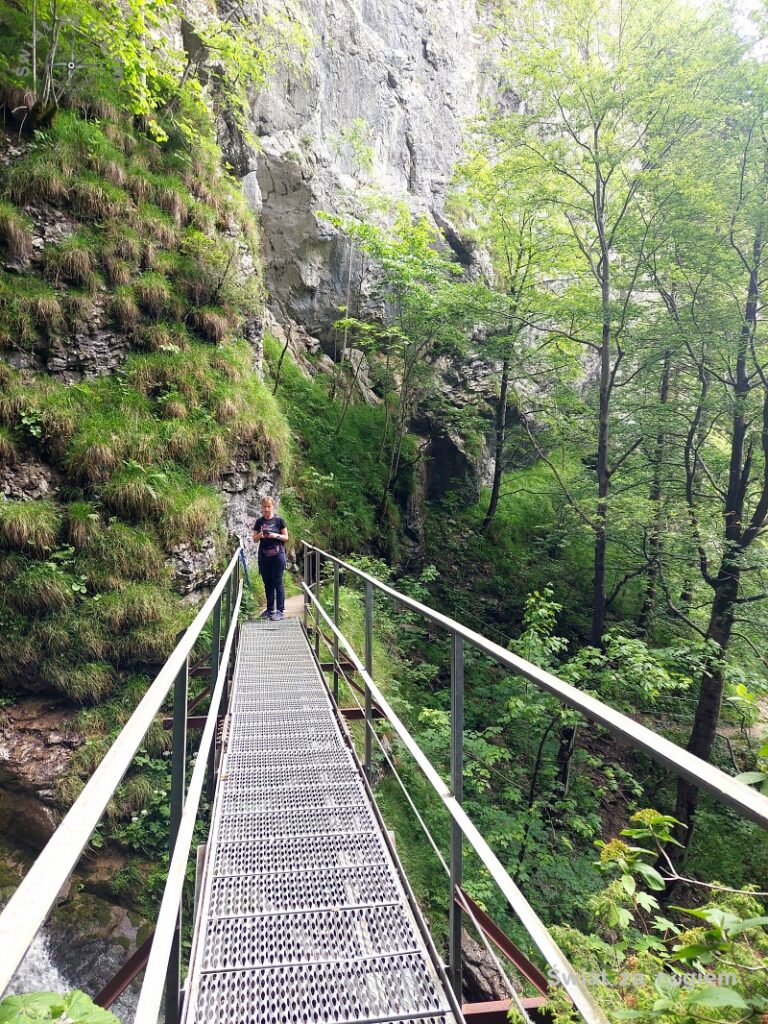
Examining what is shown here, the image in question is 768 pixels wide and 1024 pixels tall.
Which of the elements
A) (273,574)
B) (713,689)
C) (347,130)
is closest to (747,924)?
(273,574)

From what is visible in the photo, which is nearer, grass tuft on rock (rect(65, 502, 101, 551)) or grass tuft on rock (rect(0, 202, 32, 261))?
grass tuft on rock (rect(65, 502, 101, 551))

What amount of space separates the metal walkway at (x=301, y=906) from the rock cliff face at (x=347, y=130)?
14141 millimetres

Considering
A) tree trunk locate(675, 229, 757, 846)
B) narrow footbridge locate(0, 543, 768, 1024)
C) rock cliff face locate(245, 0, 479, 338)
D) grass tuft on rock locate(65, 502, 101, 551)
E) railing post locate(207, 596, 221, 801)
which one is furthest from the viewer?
rock cliff face locate(245, 0, 479, 338)

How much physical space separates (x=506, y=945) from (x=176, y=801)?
1147 millimetres

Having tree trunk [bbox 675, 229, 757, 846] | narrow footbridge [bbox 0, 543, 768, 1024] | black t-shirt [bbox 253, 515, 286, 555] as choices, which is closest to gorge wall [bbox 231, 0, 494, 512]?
tree trunk [bbox 675, 229, 757, 846]

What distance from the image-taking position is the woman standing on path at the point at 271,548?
7.38 m

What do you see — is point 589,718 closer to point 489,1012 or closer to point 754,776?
point 754,776

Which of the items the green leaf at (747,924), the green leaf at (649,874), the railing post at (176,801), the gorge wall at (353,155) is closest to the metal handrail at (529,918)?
the green leaf at (747,924)

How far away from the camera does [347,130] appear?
A: 18.1m

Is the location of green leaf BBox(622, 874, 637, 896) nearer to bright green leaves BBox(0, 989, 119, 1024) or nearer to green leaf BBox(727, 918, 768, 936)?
green leaf BBox(727, 918, 768, 936)

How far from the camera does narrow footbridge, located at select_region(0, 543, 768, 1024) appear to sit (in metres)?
0.92

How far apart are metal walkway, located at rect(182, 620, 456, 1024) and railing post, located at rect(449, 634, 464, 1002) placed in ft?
0.29

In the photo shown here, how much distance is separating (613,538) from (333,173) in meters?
13.9

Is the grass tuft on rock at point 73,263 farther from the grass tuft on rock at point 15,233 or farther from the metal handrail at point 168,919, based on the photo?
the metal handrail at point 168,919
